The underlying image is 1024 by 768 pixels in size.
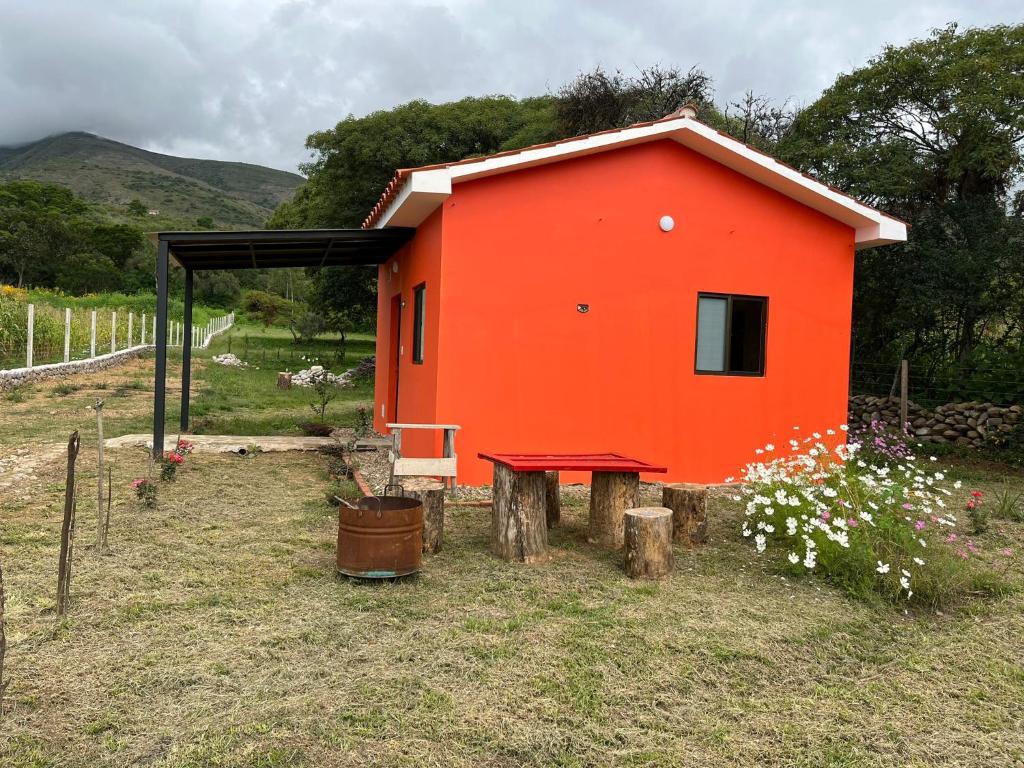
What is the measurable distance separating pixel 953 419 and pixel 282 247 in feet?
37.0

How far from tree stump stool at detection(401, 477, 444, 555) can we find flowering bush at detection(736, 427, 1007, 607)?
237 centimetres

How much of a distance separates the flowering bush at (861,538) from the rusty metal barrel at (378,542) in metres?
2.50

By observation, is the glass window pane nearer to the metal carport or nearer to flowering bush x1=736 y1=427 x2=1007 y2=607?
flowering bush x1=736 y1=427 x2=1007 y2=607

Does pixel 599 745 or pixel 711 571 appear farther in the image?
pixel 711 571

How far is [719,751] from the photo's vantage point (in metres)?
3.26

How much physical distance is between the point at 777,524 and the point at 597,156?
4.61m

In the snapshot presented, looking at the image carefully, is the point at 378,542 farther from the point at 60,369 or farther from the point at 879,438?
the point at 60,369

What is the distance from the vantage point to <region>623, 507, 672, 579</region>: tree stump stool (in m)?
5.51

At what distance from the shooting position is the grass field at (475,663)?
325 cm

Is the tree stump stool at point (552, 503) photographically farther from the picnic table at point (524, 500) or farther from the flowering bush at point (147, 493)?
the flowering bush at point (147, 493)

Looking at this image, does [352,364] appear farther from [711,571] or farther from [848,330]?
[711,571]

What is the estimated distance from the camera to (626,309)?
894 centimetres

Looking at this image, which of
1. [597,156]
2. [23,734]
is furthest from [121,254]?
[23,734]

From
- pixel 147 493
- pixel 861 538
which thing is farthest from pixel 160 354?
pixel 861 538
